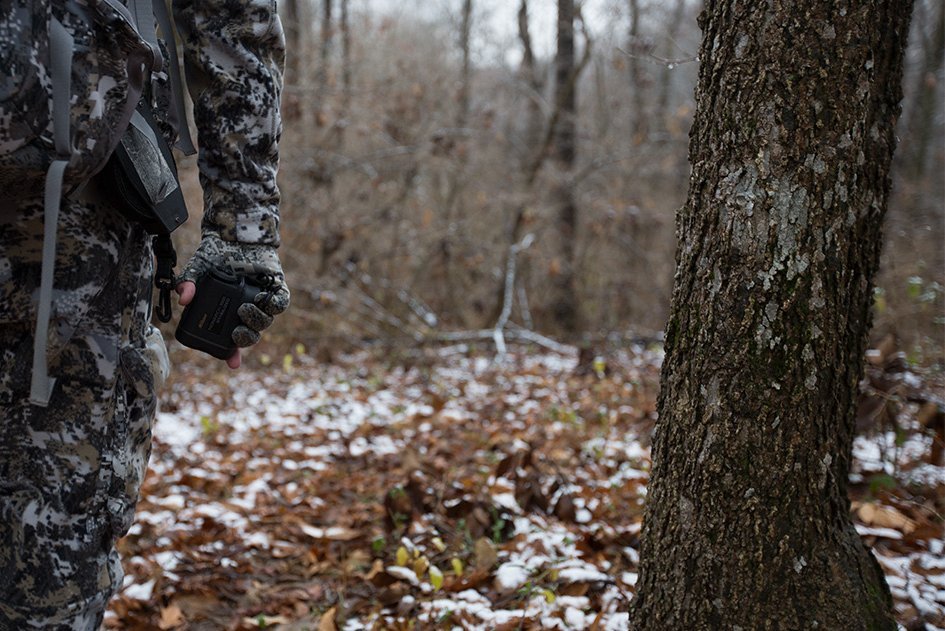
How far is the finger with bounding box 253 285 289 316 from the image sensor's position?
69.8 inches

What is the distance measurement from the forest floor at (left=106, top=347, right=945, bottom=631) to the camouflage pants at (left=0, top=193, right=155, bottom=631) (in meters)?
0.98

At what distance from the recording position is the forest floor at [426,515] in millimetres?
2480

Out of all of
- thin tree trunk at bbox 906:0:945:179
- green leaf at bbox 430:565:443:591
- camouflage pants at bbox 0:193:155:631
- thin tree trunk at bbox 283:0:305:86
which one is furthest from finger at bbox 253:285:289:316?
thin tree trunk at bbox 906:0:945:179

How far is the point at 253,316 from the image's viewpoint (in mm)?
1748

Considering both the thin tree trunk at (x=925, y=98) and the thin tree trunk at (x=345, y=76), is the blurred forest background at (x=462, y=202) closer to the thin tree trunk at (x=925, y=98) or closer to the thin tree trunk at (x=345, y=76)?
the thin tree trunk at (x=345, y=76)

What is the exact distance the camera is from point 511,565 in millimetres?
2605

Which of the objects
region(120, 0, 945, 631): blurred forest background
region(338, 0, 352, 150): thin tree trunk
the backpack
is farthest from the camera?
region(338, 0, 352, 150): thin tree trunk

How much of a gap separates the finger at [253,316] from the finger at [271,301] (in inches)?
0.6

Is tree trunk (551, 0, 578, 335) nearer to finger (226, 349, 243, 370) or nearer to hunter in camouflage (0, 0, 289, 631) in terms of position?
finger (226, 349, 243, 370)

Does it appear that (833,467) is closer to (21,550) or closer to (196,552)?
(21,550)

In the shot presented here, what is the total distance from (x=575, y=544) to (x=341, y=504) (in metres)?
1.27

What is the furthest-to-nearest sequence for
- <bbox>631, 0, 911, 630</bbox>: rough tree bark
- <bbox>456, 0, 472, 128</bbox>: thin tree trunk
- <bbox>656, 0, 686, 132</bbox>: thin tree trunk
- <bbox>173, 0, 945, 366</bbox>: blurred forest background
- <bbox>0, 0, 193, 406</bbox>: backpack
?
<bbox>656, 0, 686, 132</bbox>: thin tree trunk, <bbox>456, 0, 472, 128</bbox>: thin tree trunk, <bbox>173, 0, 945, 366</bbox>: blurred forest background, <bbox>631, 0, 911, 630</bbox>: rough tree bark, <bbox>0, 0, 193, 406</bbox>: backpack

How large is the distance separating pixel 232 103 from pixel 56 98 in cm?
49

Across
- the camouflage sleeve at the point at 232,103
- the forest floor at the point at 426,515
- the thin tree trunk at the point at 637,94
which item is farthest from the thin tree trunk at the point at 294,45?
the camouflage sleeve at the point at 232,103
